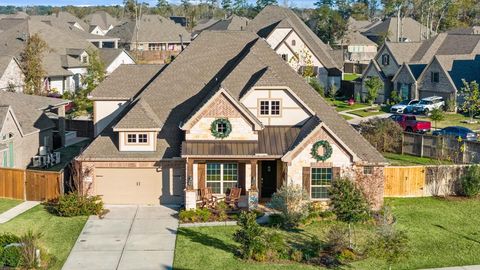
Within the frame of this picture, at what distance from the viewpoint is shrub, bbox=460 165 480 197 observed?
35312mm

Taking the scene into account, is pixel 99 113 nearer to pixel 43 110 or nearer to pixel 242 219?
pixel 43 110

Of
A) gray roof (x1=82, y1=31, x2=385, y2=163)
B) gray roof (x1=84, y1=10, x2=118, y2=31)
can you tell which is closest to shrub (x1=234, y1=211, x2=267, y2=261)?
gray roof (x1=82, y1=31, x2=385, y2=163)

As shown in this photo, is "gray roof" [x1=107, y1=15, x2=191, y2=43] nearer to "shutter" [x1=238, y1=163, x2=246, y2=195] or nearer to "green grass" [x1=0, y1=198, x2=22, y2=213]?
"green grass" [x1=0, y1=198, x2=22, y2=213]

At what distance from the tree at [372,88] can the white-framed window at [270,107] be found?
3479cm

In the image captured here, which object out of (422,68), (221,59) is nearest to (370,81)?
(422,68)

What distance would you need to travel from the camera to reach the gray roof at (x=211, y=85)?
34.4 m

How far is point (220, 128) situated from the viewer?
33656 millimetres

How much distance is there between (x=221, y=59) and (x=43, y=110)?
14.2 meters

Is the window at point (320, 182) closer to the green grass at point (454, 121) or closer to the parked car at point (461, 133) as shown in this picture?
the parked car at point (461, 133)

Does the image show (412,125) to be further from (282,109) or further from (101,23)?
(101,23)

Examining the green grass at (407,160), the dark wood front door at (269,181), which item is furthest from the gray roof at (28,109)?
the green grass at (407,160)

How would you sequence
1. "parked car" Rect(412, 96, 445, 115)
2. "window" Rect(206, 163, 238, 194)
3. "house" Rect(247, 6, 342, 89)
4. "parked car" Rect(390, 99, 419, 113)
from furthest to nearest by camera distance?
1. "house" Rect(247, 6, 342, 89)
2. "parked car" Rect(390, 99, 419, 113)
3. "parked car" Rect(412, 96, 445, 115)
4. "window" Rect(206, 163, 238, 194)

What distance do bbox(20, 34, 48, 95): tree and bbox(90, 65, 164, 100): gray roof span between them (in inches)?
963

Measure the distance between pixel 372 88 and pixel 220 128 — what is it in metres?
37.4
